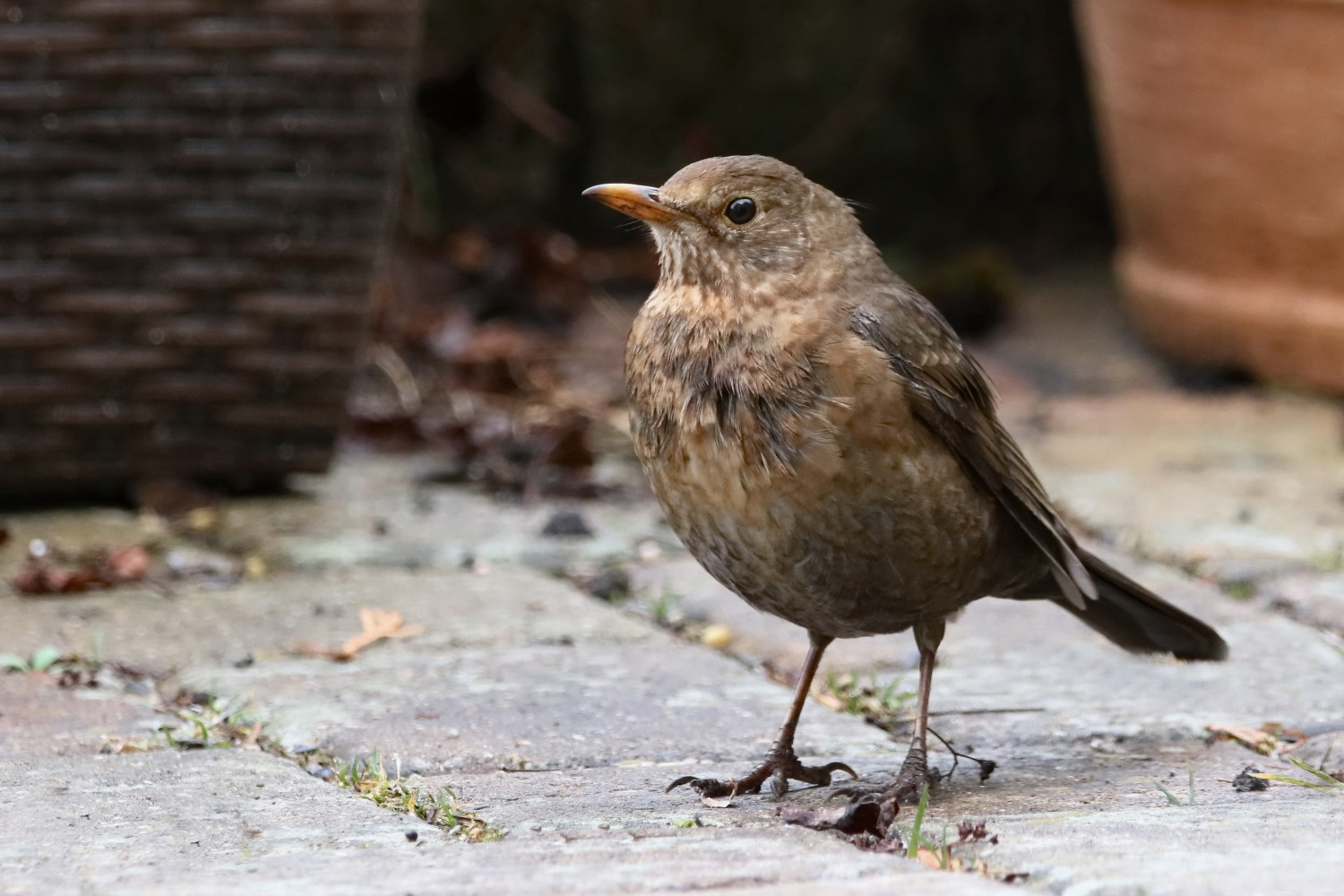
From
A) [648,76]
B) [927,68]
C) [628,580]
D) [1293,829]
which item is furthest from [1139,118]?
[1293,829]

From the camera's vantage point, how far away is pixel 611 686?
11.3 ft

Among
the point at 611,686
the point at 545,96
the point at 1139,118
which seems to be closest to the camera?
the point at 611,686

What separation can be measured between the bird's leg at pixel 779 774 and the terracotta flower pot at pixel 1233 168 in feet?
10.2

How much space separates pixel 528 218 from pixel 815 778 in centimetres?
461

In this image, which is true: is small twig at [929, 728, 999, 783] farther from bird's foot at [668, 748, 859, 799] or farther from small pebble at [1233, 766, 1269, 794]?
small pebble at [1233, 766, 1269, 794]

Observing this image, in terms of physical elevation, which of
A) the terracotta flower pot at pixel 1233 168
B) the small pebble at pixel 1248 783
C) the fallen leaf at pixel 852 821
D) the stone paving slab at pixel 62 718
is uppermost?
the terracotta flower pot at pixel 1233 168

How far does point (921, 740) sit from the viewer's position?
2.98m

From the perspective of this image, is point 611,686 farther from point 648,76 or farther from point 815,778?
point 648,76

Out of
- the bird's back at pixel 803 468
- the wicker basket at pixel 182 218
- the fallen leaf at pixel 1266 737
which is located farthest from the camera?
the wicker basket at pixel 182 218

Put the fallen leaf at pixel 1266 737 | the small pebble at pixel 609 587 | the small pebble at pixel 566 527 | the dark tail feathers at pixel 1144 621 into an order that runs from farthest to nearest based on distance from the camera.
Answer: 1. the small pebble at pixel 566 527
2. the small pebble at pixel 609 587
3. the dark tail feathers at pixel 1144 621
4. the fallen leaf at pixel 1266 737

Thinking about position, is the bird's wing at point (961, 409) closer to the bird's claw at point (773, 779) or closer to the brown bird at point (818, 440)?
the brown bird at point (818, 440)

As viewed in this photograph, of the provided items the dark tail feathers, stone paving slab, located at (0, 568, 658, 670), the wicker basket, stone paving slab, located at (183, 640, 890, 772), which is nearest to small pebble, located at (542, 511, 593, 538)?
stone paving slab, located at (0, 568, 658, 670)

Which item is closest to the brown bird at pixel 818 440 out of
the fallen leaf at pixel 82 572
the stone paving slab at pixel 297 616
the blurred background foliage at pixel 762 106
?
the stone paving slab at pixel 297 616

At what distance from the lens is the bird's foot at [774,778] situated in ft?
9.45
